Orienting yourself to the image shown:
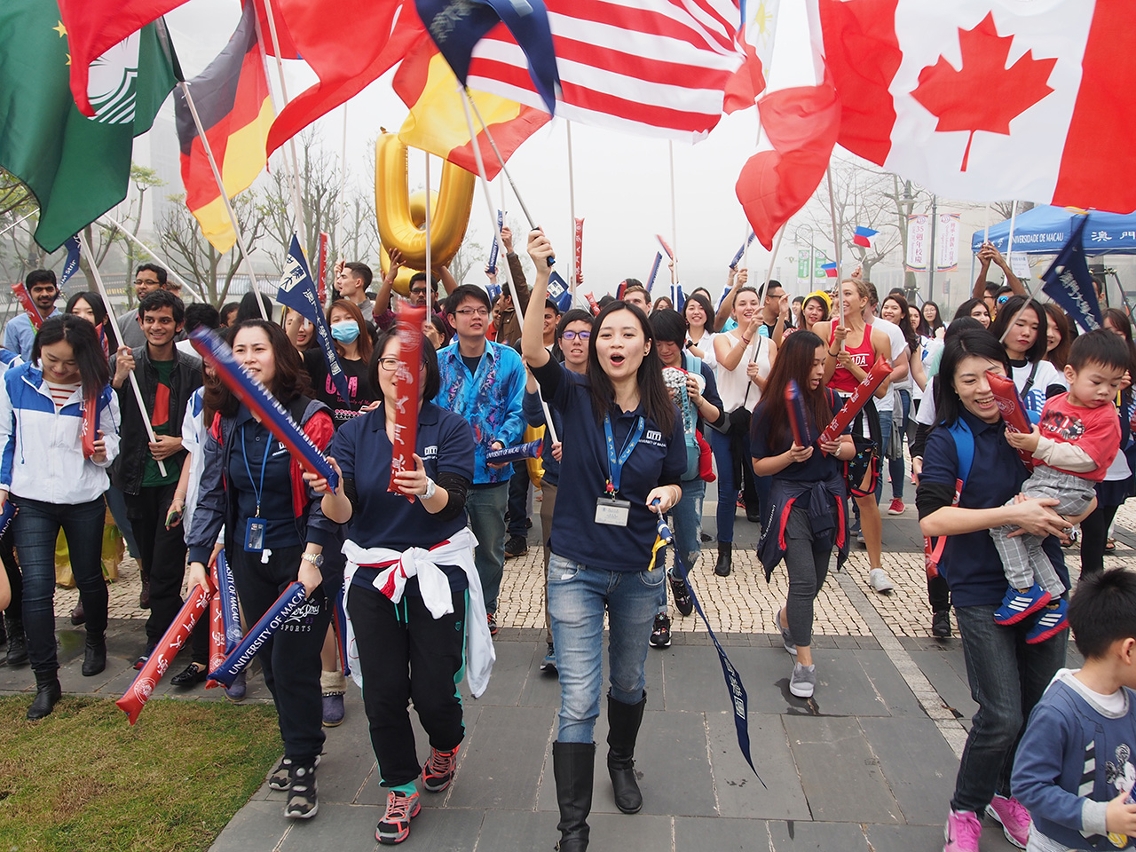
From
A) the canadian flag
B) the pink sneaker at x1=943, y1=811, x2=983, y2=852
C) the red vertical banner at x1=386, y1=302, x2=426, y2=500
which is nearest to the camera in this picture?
the red vertical banner at x1=386, y1=302, x2=426, y2=500

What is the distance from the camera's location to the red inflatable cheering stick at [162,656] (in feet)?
10.8

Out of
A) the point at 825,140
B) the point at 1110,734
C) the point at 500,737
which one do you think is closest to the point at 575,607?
the point at 500,737

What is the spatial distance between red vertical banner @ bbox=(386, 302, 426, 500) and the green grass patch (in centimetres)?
175

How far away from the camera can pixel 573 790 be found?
3010 mm

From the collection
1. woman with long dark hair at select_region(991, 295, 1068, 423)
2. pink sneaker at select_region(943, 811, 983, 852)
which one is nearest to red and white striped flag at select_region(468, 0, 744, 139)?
woman with long dark hair at select_region(991, 295, 1068, 423)

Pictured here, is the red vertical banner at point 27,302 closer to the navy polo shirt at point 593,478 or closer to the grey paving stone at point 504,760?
the grey paving stone at point 504,760

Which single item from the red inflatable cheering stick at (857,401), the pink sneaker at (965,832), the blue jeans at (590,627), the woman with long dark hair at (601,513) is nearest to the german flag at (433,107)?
the woman with long dark hair at (601,513)

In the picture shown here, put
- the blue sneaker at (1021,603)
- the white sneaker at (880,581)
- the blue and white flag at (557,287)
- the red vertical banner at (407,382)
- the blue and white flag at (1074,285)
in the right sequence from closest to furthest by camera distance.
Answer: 1. the red vertical banner at (407,382)
2. the blue sneaker at (1021,603)
3. the blue and white flag at (1074,285)
4. the blue and white flag at (557,287)
5. the white sneaker at (880,581)

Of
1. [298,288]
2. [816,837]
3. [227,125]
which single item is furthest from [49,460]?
[816,837]

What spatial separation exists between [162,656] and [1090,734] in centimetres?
334

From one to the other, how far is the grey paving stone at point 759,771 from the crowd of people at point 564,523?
0.40 meters

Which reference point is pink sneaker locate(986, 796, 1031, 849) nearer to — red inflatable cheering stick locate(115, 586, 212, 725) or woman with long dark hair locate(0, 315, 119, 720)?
red inflatable cheering stick locate(115, 586, 212, 725)

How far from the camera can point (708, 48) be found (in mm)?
4535

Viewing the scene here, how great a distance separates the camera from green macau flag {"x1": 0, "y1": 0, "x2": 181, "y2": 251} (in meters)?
4.20
